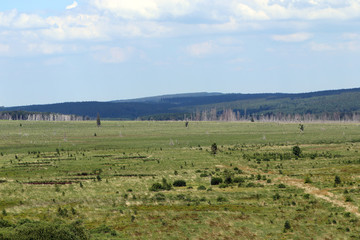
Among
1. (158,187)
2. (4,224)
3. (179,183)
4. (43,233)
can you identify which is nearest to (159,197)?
(158,187)

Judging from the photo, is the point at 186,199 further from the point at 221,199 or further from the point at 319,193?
the point at 319,193

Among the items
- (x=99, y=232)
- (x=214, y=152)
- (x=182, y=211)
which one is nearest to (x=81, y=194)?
(x=182, y=211)

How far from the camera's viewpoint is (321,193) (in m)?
53.1

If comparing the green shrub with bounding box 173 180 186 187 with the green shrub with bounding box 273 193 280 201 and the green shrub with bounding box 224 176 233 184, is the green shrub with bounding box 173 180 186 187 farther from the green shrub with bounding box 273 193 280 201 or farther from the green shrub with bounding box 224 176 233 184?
the green shrub with bounding box 273 193 280 201

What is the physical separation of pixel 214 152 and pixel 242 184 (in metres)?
40.3

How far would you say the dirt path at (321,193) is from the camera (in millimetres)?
45375

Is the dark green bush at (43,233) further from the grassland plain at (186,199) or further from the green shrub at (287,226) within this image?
the green shrub at (287,226)

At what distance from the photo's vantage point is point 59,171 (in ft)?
255

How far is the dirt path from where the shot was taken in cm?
4538

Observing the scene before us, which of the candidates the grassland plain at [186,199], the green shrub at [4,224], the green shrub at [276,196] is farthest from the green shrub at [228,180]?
the green shrub at [4,224]

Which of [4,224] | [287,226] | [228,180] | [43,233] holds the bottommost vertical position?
[287,226]

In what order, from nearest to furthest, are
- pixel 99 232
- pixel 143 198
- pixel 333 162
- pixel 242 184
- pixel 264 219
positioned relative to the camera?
pixel 99 232 → pixel 264 219 → pixel 143 198 → pixel 242 184 → pixel 333 162

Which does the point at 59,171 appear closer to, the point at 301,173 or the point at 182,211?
the point at 301,173

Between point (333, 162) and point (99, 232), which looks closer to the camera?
point (99, 232)
